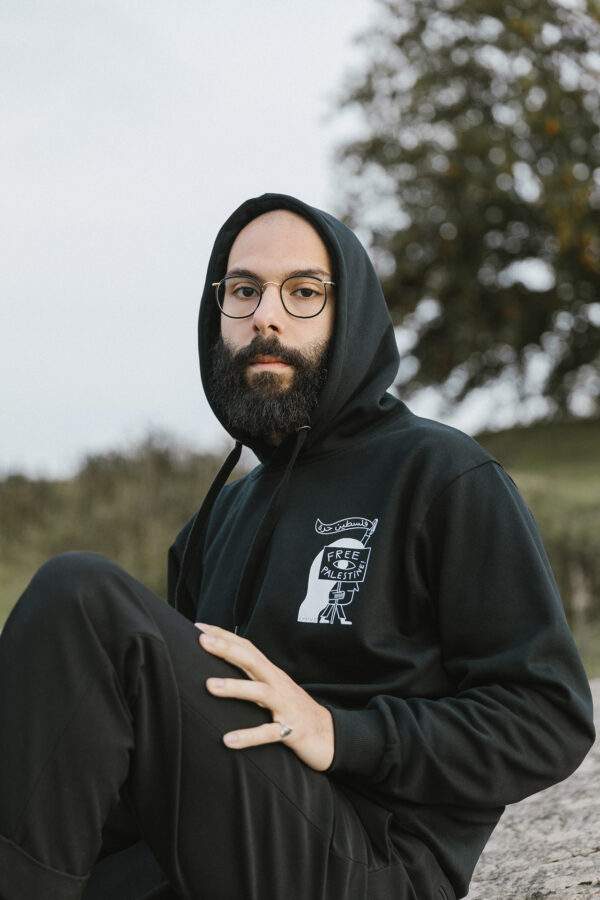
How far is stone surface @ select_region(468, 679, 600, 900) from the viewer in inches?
107

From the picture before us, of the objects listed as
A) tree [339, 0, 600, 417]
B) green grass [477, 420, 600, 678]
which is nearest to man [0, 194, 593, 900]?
green grass [477, 420, 600, 678]

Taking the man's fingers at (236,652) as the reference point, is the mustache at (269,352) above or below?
above

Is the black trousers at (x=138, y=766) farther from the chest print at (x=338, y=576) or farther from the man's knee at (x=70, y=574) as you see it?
the chest print at (x=338, y=576)

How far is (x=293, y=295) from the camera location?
2.86 metres

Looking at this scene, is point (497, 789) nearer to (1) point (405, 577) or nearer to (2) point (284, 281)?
(1) point (405, 577)

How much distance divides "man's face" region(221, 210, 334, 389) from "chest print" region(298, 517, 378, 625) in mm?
538

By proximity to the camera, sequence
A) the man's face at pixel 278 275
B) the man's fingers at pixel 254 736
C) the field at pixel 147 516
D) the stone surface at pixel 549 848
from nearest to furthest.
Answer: the man's fingers at pixel 254 736
the stone surface at pixel 549 848
the man's face at pixel 278 275
the field at pixel 147 516

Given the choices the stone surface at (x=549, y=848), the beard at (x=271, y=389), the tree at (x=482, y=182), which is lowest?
the stone surface at (x=549, y=848)

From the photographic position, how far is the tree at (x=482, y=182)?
17.1m

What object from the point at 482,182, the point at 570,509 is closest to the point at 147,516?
the point at 570,509

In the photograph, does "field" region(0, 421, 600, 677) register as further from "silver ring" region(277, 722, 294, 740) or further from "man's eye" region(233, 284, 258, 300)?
"silver ring" region(277, 722, 294, 740)

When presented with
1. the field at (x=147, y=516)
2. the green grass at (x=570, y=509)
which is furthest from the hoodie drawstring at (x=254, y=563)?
the field at (x=147, y=516)

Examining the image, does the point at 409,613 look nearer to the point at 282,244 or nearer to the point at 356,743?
the point at 356,743

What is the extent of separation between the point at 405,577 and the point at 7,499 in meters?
11.4
